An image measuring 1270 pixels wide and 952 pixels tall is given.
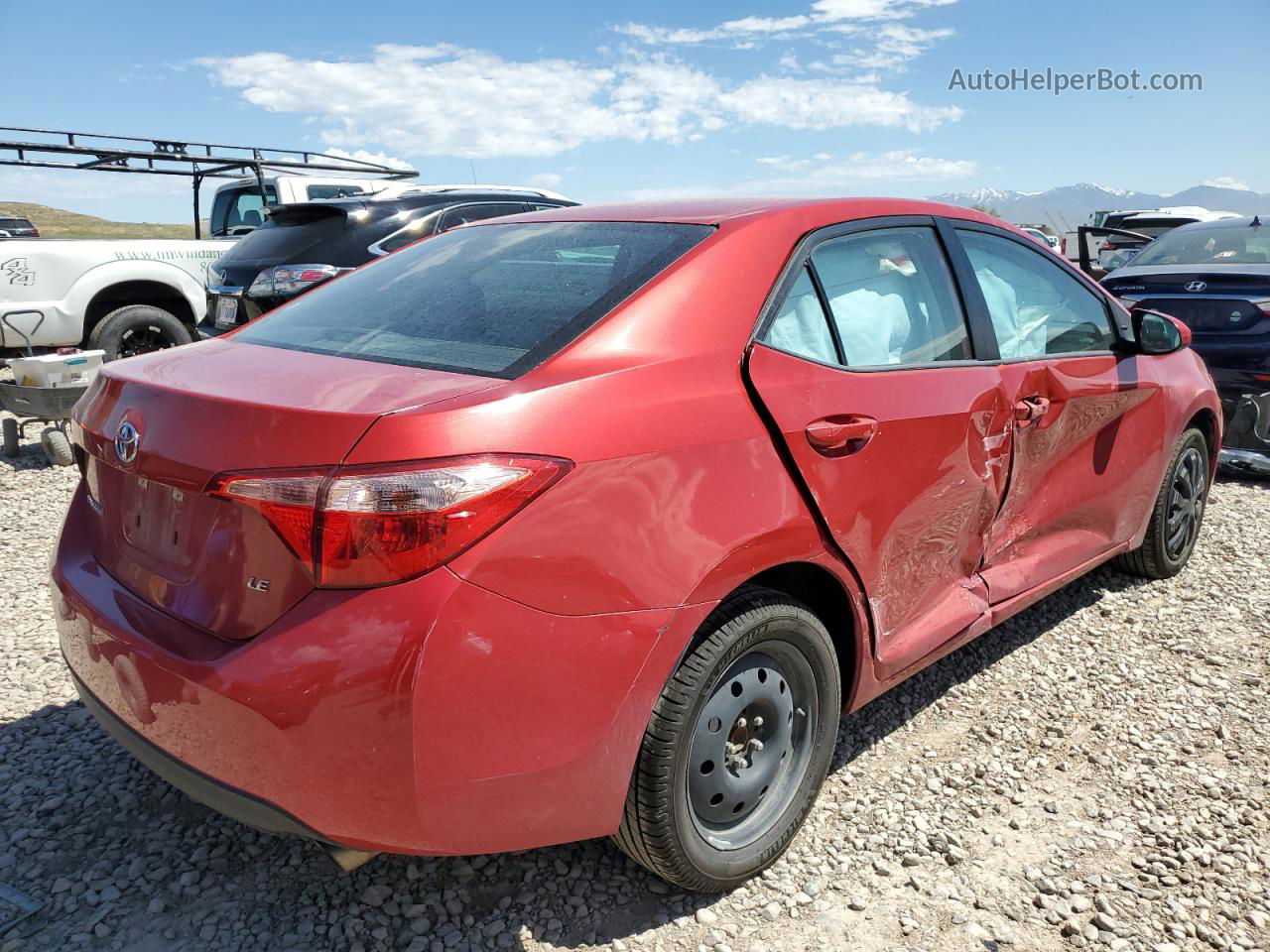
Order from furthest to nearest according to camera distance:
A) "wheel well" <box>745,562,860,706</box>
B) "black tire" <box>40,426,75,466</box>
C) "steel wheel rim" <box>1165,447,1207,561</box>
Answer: "black tire" <box>40,426,75,466</box> → "steel wheel rim" <box>1165,447,1207,561</box> → "wheel well" <box>745,562,860,706</box>

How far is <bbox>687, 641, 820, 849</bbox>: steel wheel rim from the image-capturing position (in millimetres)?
2141

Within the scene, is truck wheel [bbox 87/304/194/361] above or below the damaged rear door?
below

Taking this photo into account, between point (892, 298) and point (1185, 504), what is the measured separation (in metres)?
2.47

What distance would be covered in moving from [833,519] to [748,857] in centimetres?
83

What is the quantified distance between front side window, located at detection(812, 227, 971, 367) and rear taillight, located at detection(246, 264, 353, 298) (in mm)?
4789

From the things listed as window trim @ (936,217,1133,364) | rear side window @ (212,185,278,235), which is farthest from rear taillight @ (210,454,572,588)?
rear side window @ (212,185,278,235)

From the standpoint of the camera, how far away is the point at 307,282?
660 centimetres

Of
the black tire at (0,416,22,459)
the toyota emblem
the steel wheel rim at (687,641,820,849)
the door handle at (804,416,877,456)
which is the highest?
the door handle at (804,416,877,456)

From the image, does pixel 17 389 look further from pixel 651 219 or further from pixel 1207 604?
pixel 1207 604

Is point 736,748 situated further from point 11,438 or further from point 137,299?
point 137,299

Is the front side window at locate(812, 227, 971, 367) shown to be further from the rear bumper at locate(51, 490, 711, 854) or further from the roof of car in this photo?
the rear bumper at locate(51, 490, 711, 854)

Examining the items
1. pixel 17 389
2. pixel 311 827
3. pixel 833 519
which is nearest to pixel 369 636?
pixel 311 827

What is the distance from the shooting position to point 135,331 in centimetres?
804

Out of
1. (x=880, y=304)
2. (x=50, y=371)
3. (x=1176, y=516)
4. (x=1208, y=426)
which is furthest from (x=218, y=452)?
(x=50, y=371)
